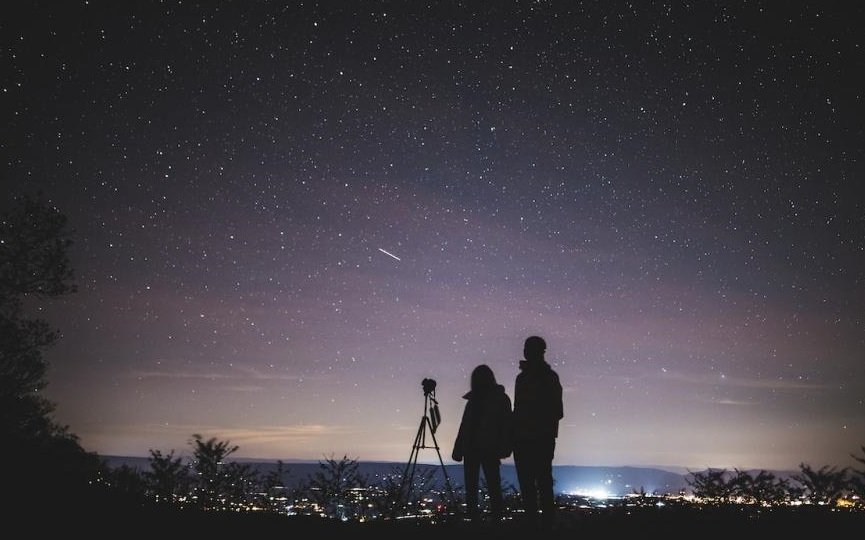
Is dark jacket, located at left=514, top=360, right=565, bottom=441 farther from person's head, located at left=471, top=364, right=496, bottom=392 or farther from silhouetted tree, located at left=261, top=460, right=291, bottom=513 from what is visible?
silhouetted tree, located at left=261, top=460, right=291, bottom=513

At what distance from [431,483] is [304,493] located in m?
3.75

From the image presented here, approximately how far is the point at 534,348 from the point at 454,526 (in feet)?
8.86

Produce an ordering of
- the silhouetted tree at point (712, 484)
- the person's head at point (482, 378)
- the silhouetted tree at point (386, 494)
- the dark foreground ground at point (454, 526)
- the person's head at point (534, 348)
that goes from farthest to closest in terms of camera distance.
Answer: the silhouetted tree at point (712, 484) → the silhouetted tree at point (386, 494) → the person's head at point (482, 378) → the person's head at point (534, 348) → the dark foreground ground at point (454, 526)

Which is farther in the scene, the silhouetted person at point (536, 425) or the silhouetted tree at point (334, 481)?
the silhouetted tree at point (334, 481)

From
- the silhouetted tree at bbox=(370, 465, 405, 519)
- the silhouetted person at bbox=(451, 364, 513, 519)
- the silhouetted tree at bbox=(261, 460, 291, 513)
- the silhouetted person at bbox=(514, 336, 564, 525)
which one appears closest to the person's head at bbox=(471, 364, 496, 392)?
the silhouetted person at bbox=(451, 364, 513, 519)

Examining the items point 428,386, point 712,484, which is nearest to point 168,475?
point 428,386

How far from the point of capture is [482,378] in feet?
23.0

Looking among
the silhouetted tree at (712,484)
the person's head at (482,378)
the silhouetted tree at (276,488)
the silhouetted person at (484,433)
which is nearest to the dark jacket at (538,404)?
the silhouetted person at (484,433)

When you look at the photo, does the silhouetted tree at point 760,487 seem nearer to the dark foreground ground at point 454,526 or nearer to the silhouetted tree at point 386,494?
the dark foreground ground at point 454,526

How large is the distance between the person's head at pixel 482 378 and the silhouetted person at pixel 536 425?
3.06 feet

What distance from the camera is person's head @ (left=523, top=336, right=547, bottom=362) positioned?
6039 mm

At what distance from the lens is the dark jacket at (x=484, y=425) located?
22.0 feet

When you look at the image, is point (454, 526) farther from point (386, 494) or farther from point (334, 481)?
point (334, 481)

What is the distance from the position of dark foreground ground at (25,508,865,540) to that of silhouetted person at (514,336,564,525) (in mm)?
464
